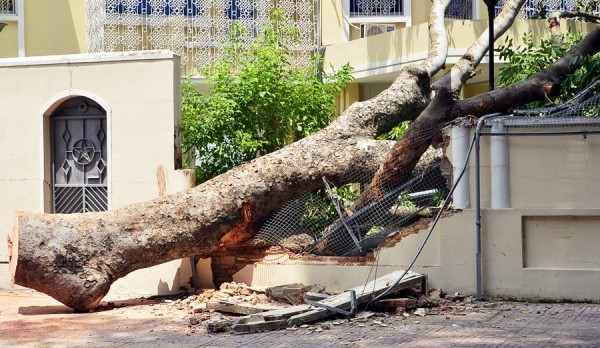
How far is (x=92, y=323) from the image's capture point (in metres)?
10.1

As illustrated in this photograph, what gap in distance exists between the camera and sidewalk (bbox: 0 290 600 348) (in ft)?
27.9

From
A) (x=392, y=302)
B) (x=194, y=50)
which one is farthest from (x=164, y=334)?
(x=194, y=50)

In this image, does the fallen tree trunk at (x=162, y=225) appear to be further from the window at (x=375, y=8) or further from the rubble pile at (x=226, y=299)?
the window at (x=375, y=8)

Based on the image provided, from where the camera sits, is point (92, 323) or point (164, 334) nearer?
point (164, 334)

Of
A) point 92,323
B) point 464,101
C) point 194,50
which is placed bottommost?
point 92,323

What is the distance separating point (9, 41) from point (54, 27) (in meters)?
1.07

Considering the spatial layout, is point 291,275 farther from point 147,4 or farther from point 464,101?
point 147,4

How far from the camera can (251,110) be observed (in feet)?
47.3

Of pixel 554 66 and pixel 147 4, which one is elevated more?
pixel 147 4

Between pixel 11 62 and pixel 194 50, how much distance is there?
8.76 metres

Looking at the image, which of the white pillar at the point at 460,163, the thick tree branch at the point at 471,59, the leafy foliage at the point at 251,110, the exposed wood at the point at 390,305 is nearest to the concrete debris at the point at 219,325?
the exposed wood at the point at 390,305

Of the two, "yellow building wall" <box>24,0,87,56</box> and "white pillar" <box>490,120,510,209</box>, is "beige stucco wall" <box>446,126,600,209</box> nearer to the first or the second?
"white pillar" <box>490,120,510,209</box>

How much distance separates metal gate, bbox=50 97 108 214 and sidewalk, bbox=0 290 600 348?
8.06ft

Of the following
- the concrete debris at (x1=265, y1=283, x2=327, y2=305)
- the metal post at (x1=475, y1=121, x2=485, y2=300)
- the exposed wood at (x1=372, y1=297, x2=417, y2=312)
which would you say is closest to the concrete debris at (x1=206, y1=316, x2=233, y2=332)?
the concrete debris at (x1=265, y1=283, x2=327, y2=305)
